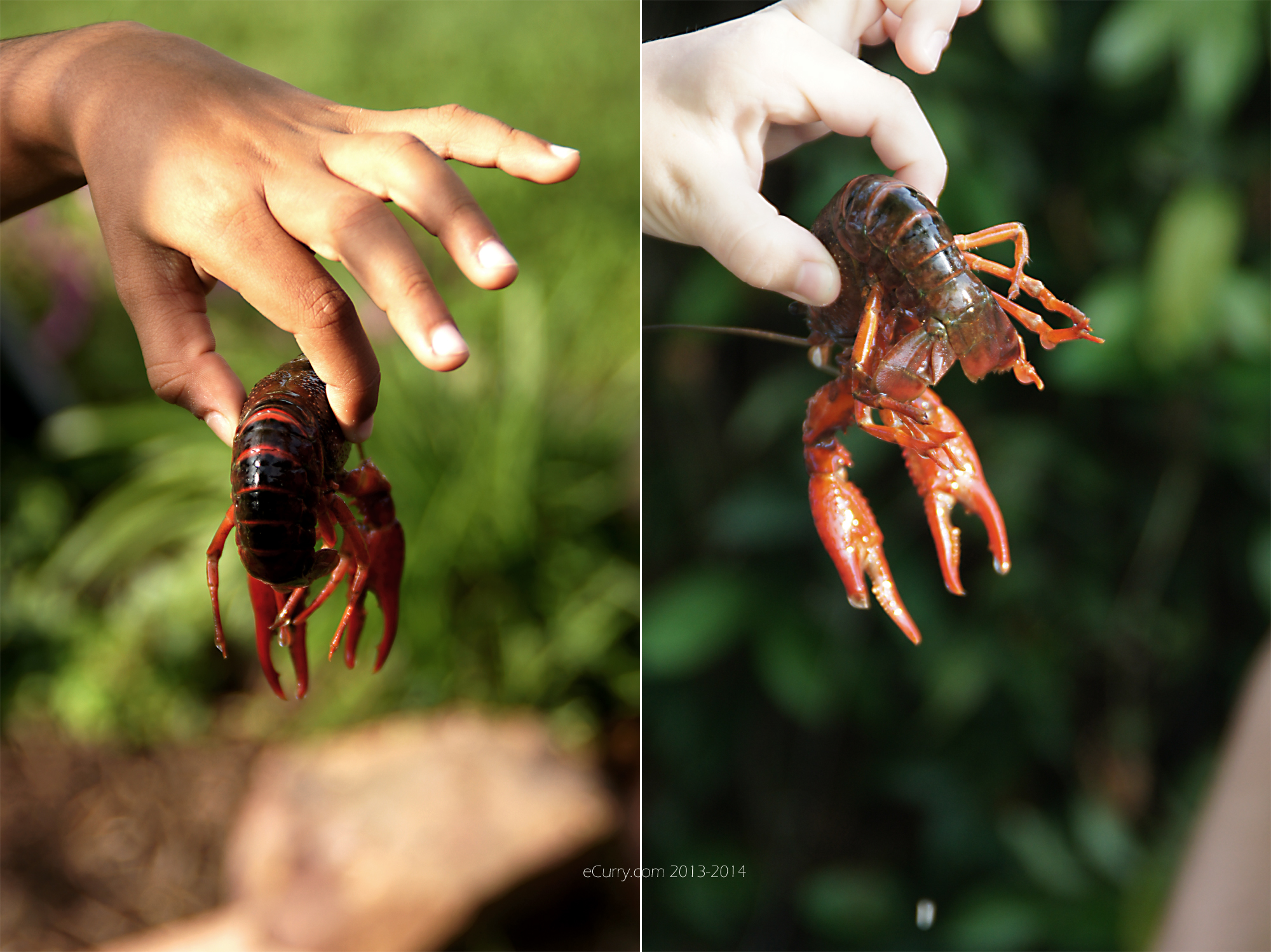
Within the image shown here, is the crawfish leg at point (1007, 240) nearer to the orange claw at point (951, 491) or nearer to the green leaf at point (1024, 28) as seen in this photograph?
the orange claw at point (951, 491)

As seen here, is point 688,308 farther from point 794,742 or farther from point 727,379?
point 794,742

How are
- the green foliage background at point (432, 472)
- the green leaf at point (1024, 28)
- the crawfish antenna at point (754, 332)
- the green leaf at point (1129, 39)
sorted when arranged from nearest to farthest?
the crawfish antenna at point (754, 332) → the green leaf at point (1024, 28) → the green leaf at point (1129, 39) → the green foliage background at point (432, 472)

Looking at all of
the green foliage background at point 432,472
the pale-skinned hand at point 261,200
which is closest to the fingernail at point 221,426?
the pale-skinned hand at point 261,200

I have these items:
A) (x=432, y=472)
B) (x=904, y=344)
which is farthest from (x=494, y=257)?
(x=432, y=472)

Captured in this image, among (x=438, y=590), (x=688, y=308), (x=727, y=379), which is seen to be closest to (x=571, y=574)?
(x=438, y=590)

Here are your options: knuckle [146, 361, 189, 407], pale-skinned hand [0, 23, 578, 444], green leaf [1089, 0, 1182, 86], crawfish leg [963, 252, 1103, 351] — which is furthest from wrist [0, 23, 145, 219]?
green leaf [1089, 0, 1182, 86]

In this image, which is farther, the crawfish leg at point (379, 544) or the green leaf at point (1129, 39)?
the green leaf at point (1129, 39)

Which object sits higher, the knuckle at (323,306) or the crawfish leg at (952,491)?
the knuckle at (323,306)

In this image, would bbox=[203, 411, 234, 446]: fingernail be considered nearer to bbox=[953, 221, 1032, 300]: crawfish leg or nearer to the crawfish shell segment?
the crawfish shell segment
